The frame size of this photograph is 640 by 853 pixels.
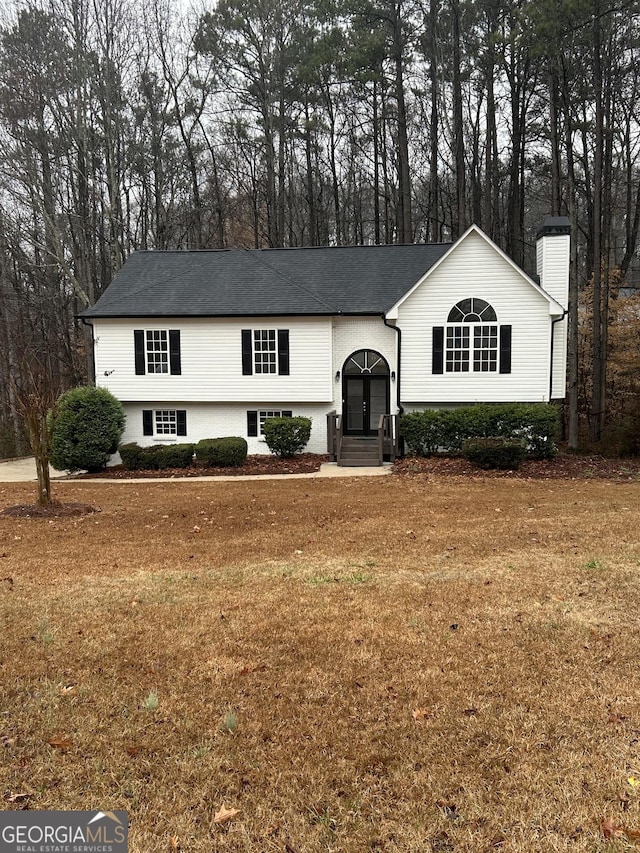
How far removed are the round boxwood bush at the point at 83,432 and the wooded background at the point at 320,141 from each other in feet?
7.95

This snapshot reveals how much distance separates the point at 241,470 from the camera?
55.1 ft

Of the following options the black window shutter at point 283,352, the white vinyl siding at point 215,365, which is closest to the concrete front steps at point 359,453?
the white vinyl siding at point 215,365

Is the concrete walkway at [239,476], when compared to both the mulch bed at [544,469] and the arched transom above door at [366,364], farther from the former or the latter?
the arched transom above door at [366,364]

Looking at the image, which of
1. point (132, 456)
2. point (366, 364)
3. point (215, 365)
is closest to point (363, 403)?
point (366, 364)

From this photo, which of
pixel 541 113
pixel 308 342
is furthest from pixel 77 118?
pixel 541 113

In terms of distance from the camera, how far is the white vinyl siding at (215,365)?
1900 cm

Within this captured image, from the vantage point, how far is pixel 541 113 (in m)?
24.2

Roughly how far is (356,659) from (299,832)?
177 centimetres

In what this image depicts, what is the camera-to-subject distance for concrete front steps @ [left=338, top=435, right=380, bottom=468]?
56.8 ft

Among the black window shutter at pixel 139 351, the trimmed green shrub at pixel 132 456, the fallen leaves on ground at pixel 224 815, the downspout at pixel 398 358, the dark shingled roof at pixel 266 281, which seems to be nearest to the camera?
the fallen leaves on ground at pixel 224 815

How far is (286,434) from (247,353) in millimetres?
3347

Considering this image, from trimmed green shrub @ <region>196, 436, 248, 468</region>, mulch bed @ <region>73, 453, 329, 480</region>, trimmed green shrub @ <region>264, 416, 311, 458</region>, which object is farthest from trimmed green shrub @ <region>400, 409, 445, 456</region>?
trimmed green shrub @ <region>196, 436, 248, 468</region>

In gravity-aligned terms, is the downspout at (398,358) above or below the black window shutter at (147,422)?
above

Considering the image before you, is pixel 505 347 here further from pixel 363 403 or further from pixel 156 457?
pixel 156 457
